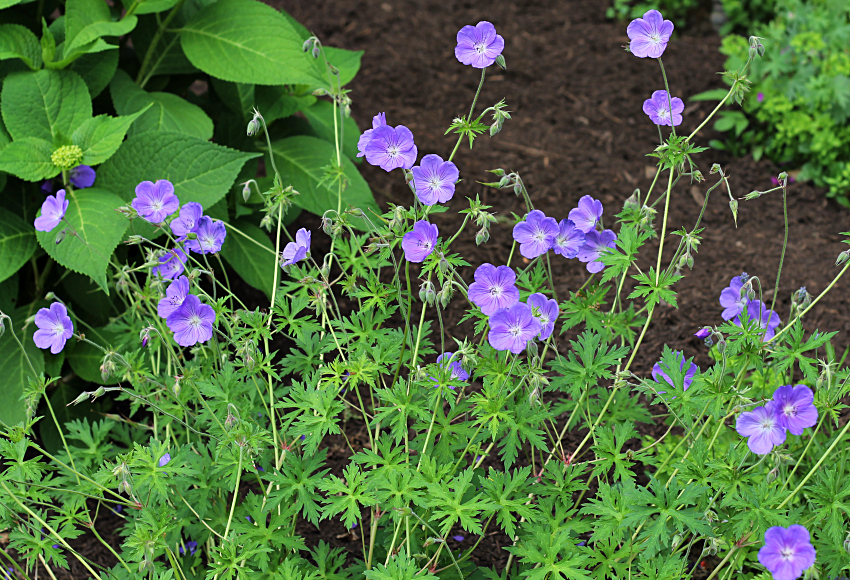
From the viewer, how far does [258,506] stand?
1.89m

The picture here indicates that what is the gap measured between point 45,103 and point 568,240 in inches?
81.5

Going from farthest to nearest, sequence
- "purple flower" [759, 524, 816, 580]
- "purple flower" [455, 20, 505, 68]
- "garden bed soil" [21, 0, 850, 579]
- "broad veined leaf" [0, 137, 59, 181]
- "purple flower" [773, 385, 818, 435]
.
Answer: "garden bed soil" [21, 0, 850, 579], "broad veined leaf" [0, 137, 59, 181], "purple flower" [455, 20, 505, 68], "purple flower" [773, 385, 818, 435], "purple flower" [759, 524, 816, 580]

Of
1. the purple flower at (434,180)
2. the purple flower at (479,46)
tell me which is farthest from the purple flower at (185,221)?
the purple flower at (479,46)

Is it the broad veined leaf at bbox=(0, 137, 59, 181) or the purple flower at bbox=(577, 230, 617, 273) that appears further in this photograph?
the broad veined leaf at bbox=(0, 137, 59, 181)

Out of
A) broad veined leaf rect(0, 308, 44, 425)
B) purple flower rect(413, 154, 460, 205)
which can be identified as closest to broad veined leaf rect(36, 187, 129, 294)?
broad veined leaf rect(0, 308, 44, 425)

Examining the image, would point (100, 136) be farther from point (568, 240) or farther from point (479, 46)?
point (568, 240)

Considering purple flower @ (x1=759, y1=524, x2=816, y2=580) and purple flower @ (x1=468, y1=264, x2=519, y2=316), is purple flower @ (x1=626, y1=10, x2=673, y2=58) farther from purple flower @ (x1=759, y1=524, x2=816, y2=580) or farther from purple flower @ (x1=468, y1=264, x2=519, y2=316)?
purple flower @ (x1=759, y1=524, x2=816, y2=580)

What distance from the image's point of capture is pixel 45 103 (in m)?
2.82

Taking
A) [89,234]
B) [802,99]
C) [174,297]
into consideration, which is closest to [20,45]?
[89,234]

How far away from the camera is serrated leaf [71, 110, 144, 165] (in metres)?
2.67

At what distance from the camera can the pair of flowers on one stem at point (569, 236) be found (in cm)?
175

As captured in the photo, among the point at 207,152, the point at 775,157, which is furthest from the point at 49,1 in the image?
the point at 775,157

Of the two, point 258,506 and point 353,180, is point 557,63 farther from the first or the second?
point 258,506

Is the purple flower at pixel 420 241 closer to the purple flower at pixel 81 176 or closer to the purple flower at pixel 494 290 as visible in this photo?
the purple flower at pixel 494 290
